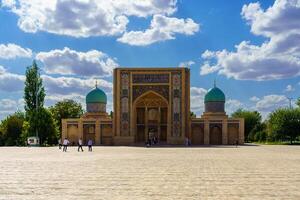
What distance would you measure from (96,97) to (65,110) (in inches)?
713

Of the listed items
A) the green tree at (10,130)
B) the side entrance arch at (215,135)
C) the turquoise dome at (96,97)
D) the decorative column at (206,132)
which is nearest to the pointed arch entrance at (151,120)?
the decorative column at (206,132)

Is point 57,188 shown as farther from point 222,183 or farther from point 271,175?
point 271,175

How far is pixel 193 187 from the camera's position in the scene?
12.4m

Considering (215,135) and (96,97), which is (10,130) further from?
(215,135)

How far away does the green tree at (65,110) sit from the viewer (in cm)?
7998

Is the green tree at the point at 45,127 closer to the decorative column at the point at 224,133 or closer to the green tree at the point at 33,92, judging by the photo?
the green tree at the point at 33,92

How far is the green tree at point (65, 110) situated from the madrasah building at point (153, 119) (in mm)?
19494

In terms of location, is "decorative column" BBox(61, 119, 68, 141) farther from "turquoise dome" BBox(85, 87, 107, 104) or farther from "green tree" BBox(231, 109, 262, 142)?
"green tree" BBox(231, 109, 262, 142)

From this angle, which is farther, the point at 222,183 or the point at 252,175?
the point at 252,175

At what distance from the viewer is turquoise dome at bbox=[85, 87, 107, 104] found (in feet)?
212

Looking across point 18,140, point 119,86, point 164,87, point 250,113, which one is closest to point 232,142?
point 164,87

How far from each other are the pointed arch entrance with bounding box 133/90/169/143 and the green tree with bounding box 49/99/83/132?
22019 millimetres

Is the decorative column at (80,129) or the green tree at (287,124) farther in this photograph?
the green tree at (287,124)

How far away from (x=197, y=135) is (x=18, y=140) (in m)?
23.7
